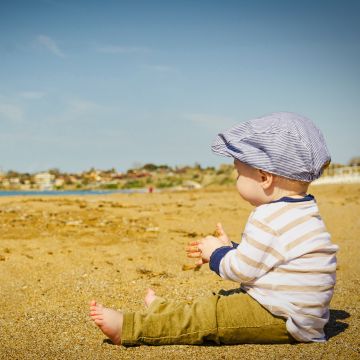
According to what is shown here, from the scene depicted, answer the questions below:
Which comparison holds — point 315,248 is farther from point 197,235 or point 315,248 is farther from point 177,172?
point 177,172

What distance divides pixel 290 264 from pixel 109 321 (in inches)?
34.4

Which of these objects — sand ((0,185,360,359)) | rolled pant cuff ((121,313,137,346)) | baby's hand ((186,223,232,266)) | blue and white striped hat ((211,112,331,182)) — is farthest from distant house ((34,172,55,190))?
blue and white striped hat ((211,112,331,182))

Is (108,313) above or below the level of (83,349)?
above

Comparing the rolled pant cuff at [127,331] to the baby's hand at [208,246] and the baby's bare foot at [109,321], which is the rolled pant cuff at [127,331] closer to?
the baby's bare foot at [109,321]

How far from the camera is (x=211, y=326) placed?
2.05m

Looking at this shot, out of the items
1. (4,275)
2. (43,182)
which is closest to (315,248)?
(4,275)

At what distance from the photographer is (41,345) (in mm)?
2047

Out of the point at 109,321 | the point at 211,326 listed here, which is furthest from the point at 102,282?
the point at 211,326

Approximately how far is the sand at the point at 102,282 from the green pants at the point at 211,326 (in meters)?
0.04

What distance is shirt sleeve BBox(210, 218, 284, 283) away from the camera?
1937mm

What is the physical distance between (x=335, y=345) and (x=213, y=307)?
580 mm

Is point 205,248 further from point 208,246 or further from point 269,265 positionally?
point 269,265

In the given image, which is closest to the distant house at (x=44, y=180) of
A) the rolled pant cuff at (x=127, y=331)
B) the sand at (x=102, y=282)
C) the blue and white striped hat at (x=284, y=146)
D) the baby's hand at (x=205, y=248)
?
the sand at (x=102, y=282)

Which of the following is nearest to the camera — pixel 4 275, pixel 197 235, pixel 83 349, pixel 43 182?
pixel 83 349
